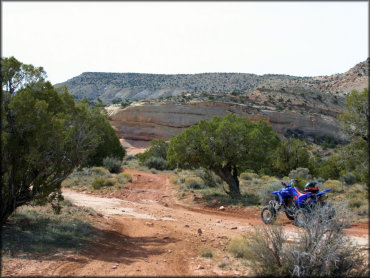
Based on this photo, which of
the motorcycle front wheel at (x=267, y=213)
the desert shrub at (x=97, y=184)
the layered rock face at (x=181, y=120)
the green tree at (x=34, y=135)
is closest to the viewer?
the green tree at (x=34, y=135)

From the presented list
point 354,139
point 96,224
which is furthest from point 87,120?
point 354,139

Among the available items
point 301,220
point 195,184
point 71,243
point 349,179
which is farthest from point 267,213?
point 349,179

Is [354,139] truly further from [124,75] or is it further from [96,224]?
[124,75]

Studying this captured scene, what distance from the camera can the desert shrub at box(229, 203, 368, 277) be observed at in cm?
505

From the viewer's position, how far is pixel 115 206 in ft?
44.6

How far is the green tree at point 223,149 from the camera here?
15.4m

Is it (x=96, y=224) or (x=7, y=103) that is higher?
(x=7, y=103)

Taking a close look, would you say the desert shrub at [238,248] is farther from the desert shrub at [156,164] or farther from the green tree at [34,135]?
the desert shrub at [156,164]

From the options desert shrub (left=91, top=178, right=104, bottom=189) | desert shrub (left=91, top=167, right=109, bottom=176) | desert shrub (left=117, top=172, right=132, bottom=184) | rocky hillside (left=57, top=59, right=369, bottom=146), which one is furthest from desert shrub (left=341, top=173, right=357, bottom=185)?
rocky hillside (left=57, top=59, right=369, bottom=146)

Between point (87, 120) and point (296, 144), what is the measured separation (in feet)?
74.0

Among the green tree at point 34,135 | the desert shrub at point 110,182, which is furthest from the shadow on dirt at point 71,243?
the desert shrub at point 110,182

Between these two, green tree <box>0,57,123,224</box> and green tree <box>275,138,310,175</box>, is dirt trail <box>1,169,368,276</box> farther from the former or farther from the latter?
green tree <box>275,138,310,175</box>

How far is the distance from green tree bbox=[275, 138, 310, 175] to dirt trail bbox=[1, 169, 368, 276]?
1599 centimetres

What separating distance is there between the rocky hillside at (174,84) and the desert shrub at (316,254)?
67385 millimetres
